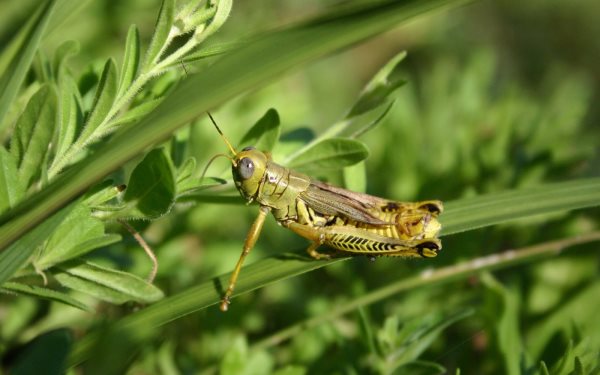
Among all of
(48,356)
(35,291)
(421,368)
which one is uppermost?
(35,291)

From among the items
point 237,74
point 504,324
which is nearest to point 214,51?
point 237,74

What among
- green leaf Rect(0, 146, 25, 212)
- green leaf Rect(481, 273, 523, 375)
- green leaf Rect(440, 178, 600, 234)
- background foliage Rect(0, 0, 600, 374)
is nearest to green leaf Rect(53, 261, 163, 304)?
background foliage Rect(0, 0, 600, 374)

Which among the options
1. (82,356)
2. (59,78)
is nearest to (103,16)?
(59,78)

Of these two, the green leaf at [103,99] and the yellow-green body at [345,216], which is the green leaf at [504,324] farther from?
the green leaf at [103,99]

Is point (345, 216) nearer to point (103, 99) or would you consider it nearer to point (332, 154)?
point (332, 154)

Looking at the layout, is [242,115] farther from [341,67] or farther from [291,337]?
[341,67]
